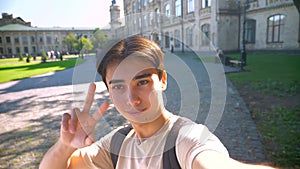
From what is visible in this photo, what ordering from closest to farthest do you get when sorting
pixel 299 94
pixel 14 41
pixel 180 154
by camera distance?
pixel 180 154, pixel 299 94, pixel 14 41

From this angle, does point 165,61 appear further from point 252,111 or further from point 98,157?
point 252,111

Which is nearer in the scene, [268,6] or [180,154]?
[180,154]

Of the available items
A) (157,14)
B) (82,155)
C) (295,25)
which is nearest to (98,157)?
(82,155)

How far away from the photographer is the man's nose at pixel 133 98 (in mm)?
1067

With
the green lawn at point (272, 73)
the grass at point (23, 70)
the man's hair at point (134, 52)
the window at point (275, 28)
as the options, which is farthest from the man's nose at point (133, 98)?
the window at point (275, 28)

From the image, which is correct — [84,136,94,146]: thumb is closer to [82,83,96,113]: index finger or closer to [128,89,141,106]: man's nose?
[82,83,96,113]: index finger

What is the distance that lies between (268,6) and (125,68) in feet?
85.0

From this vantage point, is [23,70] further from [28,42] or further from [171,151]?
[28,42]

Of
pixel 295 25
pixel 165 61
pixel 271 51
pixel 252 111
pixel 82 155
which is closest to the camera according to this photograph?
pixel 165 61

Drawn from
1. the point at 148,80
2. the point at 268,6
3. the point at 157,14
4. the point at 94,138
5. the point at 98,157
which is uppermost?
the point at 268,6

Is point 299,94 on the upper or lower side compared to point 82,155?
lower

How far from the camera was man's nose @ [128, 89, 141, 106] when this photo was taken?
3.50 feet

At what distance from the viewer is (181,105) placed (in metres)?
1.26

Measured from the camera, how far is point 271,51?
23.0 meters
